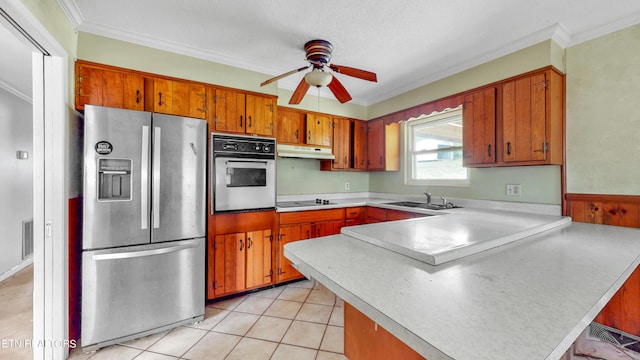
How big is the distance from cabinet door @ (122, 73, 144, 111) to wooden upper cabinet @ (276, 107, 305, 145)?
4.67 feet

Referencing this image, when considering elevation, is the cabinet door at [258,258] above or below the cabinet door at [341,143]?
below

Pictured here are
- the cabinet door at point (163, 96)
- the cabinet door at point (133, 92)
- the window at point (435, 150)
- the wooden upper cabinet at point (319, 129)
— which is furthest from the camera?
the wooden upper cabinet at point (319, 129)

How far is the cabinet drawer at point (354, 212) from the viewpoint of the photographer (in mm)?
3234

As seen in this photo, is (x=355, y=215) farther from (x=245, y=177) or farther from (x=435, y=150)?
(x=245, y=177)

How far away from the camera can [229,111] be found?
2.61 m

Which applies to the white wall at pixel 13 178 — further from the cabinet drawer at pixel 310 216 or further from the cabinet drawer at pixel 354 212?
the cabinet drawer at pixel 354 212

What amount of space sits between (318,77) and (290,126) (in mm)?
1274

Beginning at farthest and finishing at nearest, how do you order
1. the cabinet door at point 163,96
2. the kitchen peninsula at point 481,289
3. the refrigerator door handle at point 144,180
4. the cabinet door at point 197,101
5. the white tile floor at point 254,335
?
the cabinet door at point 197,101 < the cabinet door at point 163,96 < the refrigerator door handle at point 144,180 < the white tile floor at point 254,335 < the kitchen peninsula at point 481,289

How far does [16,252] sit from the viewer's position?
315 centimetres

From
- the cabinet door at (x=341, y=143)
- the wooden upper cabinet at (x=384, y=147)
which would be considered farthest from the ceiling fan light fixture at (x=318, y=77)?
the wooden upper cabinet at (x=384, y=147)

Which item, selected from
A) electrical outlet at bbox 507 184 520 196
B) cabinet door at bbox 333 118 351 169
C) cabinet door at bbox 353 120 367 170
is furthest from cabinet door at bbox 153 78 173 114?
electrical outlet at bbox 507 184 520 196

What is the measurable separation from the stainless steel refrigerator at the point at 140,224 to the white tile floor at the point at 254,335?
11 centimetres

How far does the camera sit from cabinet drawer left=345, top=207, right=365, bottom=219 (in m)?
3.23

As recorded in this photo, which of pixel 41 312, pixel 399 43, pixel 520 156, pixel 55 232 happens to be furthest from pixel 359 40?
pixel 41 312
